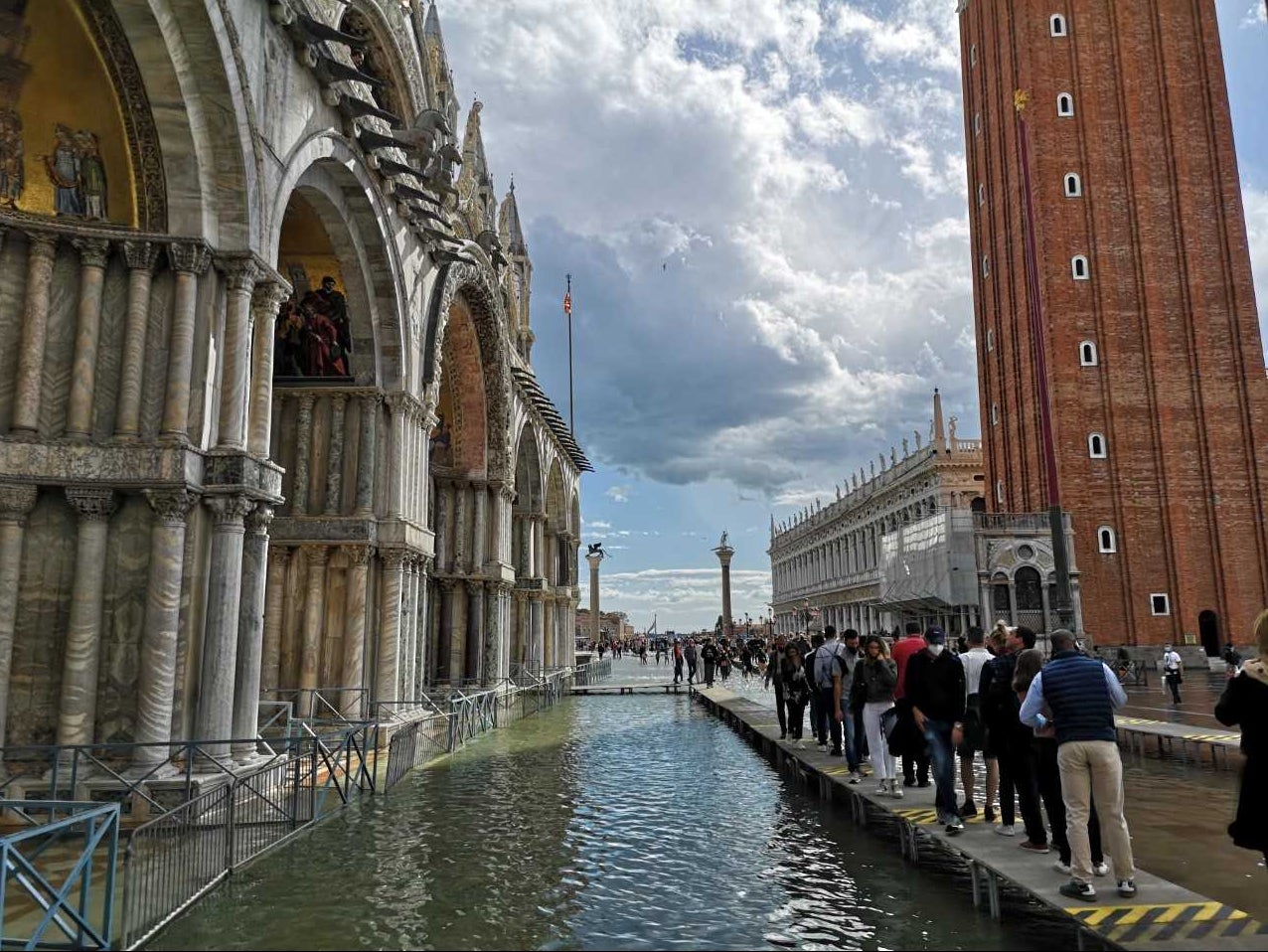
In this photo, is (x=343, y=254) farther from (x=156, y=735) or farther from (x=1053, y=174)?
(x=1053, y=174)

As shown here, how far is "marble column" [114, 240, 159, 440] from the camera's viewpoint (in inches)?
349

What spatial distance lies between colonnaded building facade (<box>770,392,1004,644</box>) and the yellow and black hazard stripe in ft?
28.6

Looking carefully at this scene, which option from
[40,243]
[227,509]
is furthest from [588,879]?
[40,243]

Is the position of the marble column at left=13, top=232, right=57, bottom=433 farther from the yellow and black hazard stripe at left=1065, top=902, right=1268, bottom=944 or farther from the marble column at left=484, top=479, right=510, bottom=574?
the marble column at left=484, top=479, right=510, bottom=574

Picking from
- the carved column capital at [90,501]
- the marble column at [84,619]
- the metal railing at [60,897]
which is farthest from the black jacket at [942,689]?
the carved column capital at [90,501]

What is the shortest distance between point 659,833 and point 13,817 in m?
5.84

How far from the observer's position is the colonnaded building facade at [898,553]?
37.2 metres

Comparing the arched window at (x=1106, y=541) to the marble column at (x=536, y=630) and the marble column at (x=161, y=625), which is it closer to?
the marble column at (x=536, y=630)

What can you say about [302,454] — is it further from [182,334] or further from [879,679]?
[879,679]

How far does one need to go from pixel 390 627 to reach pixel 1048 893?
37.3 ft

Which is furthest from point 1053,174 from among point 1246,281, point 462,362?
point 462,362

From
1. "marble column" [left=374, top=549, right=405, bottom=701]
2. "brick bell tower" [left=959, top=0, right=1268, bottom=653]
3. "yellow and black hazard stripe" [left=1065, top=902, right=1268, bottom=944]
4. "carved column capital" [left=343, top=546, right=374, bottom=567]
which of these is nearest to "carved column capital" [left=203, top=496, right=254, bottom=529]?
"carved column capital" [left=343, top=546, right=374, bottom=567]

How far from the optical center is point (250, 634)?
9.65 m

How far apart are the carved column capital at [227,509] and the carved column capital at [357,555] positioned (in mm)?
4999
